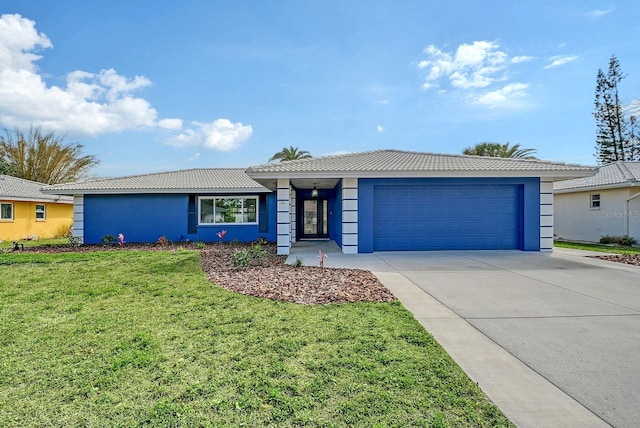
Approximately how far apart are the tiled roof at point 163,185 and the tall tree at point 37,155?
20214 mm

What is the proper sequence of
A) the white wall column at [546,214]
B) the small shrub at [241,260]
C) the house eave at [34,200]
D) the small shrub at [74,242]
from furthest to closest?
the house eave at [34,200] < the small shrub at [74,242] < the white wall column at [546,214] < the small shrub at [241,260]

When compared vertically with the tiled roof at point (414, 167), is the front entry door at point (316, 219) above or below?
below

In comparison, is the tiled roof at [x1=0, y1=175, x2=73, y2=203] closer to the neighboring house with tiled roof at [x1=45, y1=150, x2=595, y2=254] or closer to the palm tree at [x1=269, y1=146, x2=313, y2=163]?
the palm tree at [x1=269, y1=146, x2=313, y2=163]

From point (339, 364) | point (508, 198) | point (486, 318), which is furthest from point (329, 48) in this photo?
point (339, 364)

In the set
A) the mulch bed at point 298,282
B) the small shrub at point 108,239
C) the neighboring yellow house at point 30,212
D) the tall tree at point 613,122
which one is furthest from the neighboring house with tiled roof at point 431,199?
the tall tree at point 613,122

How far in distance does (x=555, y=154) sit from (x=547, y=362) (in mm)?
26674

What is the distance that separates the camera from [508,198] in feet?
38.6

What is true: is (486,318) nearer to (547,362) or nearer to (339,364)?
(547,362)

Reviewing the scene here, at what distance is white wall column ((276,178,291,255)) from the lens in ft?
37.4

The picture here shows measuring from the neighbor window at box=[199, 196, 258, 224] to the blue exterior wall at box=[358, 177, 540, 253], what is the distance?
20.8ft

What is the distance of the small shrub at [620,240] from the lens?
14.6 meters

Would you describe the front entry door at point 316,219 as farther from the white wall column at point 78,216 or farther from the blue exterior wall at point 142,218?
the white wall column at point 78,216

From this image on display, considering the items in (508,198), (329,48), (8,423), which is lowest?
(8,423)

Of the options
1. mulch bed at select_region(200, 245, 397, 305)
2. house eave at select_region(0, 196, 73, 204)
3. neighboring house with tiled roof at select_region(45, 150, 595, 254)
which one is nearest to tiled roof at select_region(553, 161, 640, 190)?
neighboring house with tiled roof at select_region(45, 150, 595, 254)
